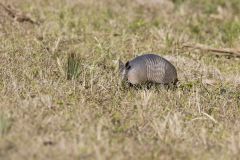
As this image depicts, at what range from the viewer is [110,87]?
6.92m

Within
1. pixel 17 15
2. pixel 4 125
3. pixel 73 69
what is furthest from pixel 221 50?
pixel 4 125

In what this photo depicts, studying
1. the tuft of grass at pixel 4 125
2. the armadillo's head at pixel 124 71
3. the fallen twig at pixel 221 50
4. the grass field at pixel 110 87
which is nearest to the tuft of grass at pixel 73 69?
the grass field at pixel 110 87

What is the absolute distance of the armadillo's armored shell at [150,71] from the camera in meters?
7.06

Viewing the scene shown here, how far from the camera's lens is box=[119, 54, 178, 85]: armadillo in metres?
7.06

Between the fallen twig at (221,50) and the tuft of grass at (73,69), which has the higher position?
the tuft of grass at (73,69)

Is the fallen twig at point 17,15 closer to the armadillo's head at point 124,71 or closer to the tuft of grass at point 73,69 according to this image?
the tuft of grass at point 73,69

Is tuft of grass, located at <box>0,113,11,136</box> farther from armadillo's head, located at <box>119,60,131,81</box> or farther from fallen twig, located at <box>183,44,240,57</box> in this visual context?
fallen twig, located at <box>183,44,240,57</box>

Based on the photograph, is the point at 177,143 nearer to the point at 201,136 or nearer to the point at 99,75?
the point at 201,136

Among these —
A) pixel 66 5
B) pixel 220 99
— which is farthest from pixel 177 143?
pixel 66 5

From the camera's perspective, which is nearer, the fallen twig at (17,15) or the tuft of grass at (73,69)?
the tuft of grass at (73,69)

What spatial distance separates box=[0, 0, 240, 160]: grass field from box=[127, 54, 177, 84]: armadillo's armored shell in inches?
7.3

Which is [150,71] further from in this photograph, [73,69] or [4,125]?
[4,125]

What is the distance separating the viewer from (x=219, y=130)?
580cm

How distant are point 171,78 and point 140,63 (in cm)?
51
